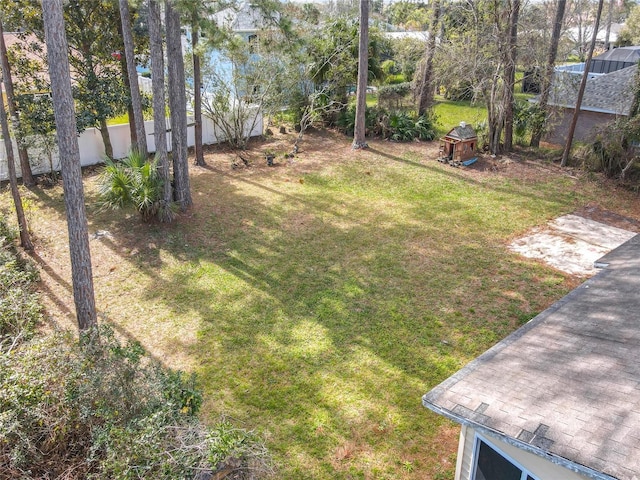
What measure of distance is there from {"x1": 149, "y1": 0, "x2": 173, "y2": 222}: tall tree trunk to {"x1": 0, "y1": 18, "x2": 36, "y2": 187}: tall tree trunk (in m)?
2.66

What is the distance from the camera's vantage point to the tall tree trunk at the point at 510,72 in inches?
551

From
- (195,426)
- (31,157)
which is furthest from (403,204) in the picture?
(31,157)

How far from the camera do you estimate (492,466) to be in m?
4.25

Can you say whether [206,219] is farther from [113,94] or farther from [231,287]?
[113,94]

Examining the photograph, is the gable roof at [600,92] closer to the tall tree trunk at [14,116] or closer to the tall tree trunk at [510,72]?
the tall tree trunk at [510,72]

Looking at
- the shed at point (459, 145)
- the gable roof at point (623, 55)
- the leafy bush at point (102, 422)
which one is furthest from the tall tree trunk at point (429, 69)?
the gable roof at point (623, 55)

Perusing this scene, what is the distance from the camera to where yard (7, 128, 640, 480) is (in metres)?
5.99

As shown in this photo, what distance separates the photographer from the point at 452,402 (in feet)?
13.5

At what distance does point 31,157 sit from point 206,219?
5.71 meters

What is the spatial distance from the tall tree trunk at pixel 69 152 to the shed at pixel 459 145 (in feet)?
40.0

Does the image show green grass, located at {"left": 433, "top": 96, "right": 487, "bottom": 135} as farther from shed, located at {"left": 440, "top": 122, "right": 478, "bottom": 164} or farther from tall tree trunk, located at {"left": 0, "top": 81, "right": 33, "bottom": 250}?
tall tree trunk, located at {"left": 0, "top": 81, "right": 33, "bottom": 250}

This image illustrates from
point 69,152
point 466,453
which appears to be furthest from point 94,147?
point 466,453

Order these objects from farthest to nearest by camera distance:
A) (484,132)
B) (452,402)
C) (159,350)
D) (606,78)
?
1. (606,78)
2. (484,132)
3. (159,350)
4. (452,402)

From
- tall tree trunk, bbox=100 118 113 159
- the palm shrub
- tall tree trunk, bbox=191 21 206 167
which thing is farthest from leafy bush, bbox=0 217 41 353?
tall tree trunk, bbox=191 21 206 167
